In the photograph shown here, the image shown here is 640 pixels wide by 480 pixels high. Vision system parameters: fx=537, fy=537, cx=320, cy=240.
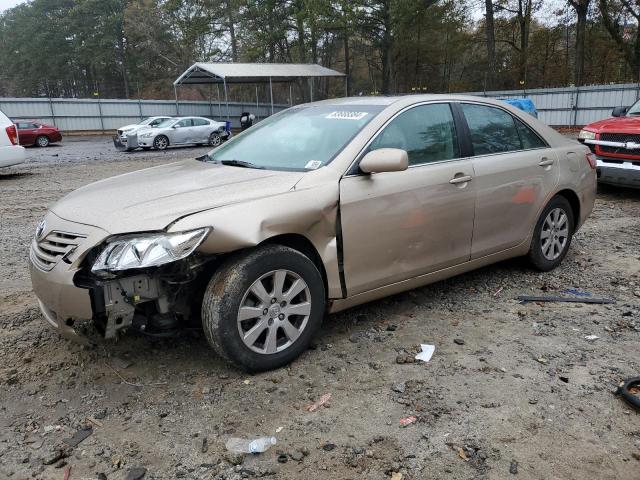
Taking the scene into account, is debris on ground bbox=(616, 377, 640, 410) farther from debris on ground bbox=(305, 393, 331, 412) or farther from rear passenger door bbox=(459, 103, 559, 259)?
debris on ground bbox=(305, 393, 331, 412)

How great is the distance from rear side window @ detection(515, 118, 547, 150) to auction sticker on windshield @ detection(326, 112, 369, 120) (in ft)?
5.31

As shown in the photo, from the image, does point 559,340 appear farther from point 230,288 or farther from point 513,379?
point 230,288

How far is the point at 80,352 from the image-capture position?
345cm

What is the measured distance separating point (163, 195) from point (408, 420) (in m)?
1.85

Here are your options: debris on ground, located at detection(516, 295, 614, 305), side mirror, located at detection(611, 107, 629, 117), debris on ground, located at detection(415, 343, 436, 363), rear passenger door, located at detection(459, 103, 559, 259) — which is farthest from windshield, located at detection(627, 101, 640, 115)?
debris on ground, located at detection(415, 343, 436, 363)

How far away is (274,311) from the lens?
3100 mm

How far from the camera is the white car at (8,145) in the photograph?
37.9 ft

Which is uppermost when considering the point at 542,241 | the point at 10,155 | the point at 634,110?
the point at 634,110

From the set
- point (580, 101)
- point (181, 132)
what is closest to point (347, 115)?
point (181, 132)

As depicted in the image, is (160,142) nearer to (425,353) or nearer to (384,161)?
(384,161)

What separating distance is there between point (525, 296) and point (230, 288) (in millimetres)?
2650

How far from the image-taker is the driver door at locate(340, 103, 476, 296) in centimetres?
340

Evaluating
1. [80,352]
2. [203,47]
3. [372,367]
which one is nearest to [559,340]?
[372,367]

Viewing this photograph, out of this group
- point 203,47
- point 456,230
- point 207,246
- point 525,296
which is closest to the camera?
point 207,246
